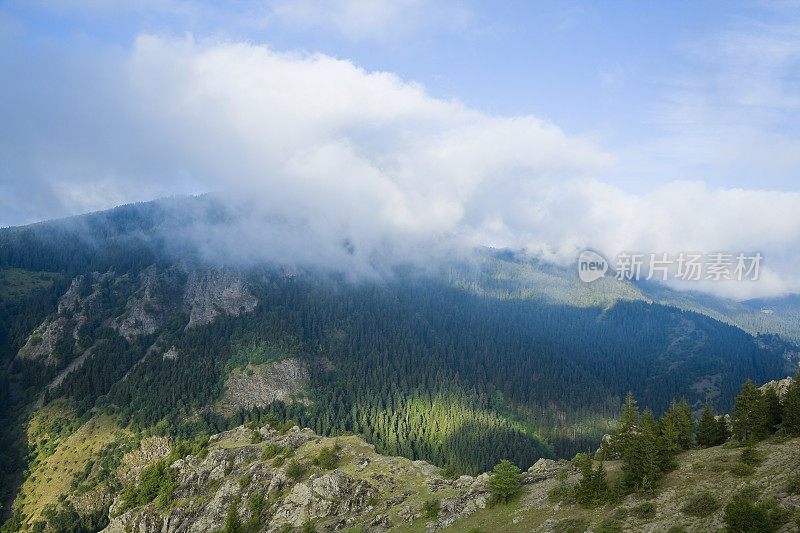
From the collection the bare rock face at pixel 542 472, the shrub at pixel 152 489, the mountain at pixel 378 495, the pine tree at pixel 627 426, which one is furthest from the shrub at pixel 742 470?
the shrub at pixel 152 489

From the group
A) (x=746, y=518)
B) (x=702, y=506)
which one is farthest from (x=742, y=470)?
(x=746, y=518)

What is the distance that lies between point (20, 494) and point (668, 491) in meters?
222

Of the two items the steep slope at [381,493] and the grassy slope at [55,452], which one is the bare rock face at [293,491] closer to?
the steep slope at [381,493]

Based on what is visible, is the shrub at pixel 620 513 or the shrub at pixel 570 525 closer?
the shrub at pixel 620 513

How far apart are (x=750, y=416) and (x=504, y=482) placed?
1404 inches

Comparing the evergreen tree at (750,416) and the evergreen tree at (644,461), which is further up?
the evergreen tree at (750,416)

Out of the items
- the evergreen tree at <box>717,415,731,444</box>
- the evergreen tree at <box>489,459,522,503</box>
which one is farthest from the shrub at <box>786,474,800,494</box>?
the evergreen tree at <box>489,459,522,503</box>

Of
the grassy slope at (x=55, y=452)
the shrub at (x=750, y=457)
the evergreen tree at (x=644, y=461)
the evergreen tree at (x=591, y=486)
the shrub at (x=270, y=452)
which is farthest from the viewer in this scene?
the grassy slope at (x=55, y=452)

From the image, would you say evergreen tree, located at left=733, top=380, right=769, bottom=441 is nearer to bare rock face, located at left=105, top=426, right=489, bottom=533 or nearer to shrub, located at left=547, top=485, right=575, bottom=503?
shrub, located at left=547, top=485, right=575, bottom=503

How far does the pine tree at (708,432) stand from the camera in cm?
6002

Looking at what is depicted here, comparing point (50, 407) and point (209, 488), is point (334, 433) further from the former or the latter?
point (50, 407)

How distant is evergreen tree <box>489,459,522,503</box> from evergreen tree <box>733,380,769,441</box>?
3176 centimetres

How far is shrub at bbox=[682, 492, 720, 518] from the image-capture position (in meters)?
38.4

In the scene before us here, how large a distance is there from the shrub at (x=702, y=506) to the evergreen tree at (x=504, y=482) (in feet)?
76.9
